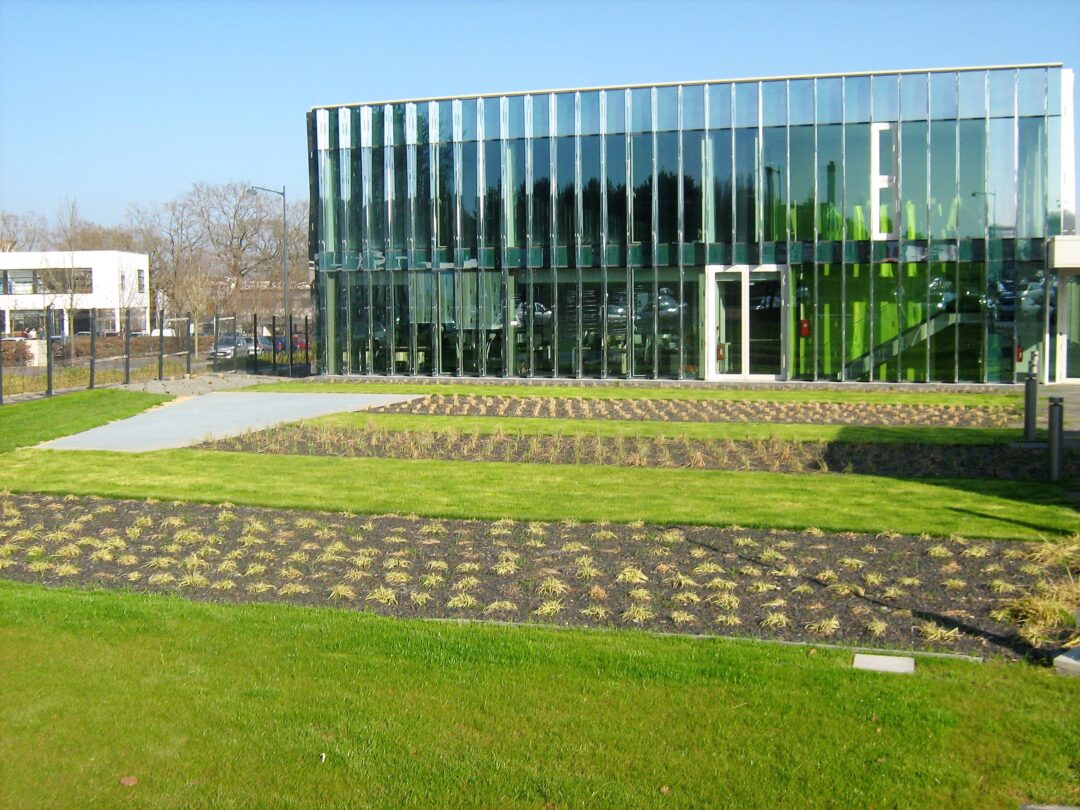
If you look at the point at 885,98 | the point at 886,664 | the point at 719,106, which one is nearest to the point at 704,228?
the point at 719,106

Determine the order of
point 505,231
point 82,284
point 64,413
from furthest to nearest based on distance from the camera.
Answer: point 82,284 < point 505,231 < point 64,413

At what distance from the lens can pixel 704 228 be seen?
34.9 m

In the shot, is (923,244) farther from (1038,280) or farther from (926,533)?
(926,533)

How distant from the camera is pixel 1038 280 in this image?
3200 cm

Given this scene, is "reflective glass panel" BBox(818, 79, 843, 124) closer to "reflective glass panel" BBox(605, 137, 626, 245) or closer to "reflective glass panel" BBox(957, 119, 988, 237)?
"reflective glass panel" BBox(957, 119, 988, 237)

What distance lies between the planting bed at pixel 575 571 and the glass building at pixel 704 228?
23.3 m

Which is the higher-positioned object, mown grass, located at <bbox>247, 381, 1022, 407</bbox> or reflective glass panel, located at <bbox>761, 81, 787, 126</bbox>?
reflective glass panel, located at <bbox>761, 81, 787, 126</bbox>

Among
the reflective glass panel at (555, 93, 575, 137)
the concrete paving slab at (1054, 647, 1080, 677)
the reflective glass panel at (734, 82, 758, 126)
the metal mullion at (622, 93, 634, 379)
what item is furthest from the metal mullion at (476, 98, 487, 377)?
the concrete paving slab at (1054, 647, 1080, 677)

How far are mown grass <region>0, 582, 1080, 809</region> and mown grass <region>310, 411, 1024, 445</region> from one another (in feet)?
40.5

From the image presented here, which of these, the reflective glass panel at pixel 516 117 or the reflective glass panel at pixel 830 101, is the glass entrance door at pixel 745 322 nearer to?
the reflective glass panel at pixel 830 101

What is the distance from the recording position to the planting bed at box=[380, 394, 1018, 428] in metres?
22.9

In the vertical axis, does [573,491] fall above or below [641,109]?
below

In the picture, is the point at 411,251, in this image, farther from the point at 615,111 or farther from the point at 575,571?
the point at 575,571

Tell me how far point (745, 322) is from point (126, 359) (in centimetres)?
1795
